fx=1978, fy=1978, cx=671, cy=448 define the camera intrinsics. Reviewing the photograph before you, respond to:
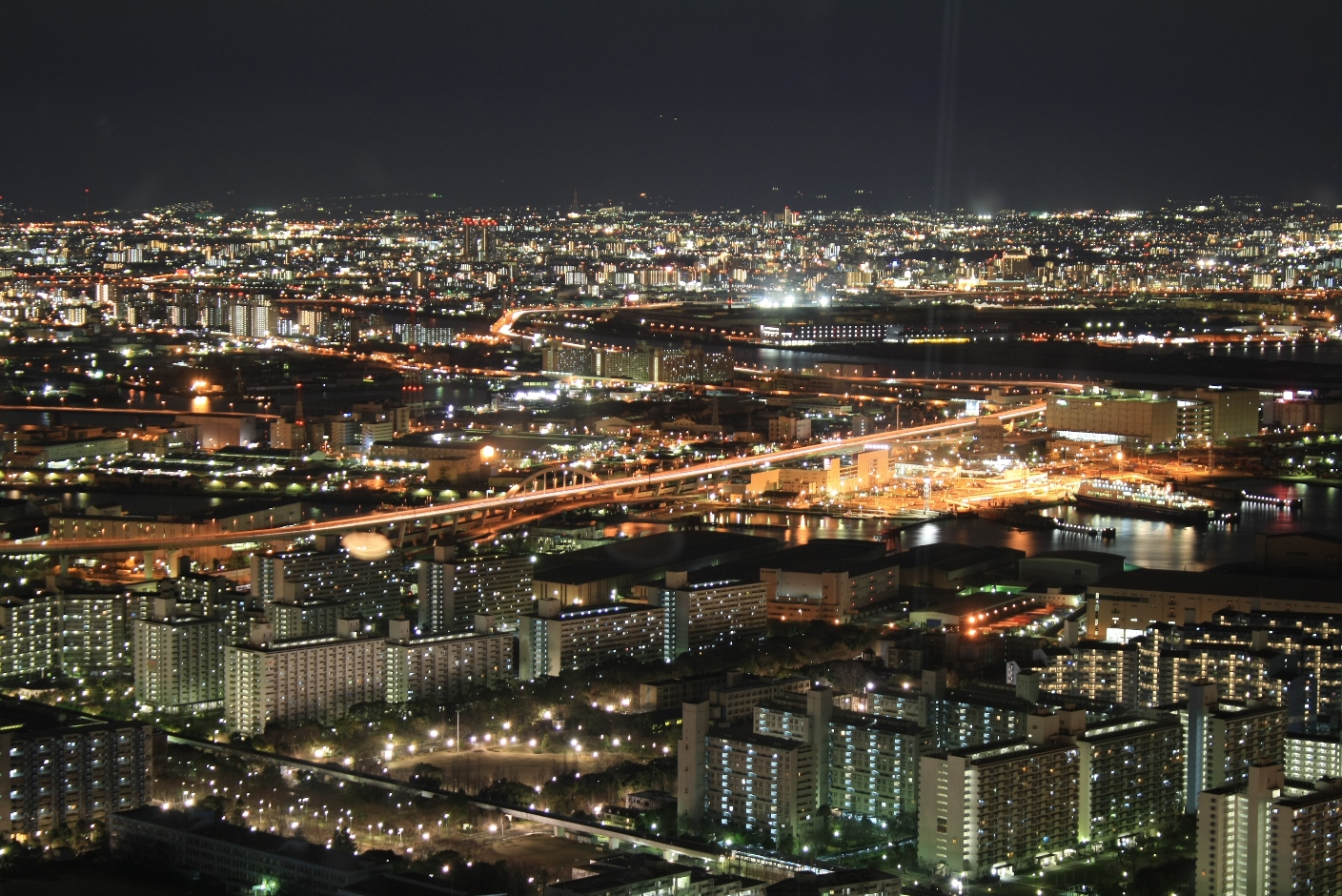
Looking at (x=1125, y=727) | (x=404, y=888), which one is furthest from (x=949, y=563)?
(x=404, y=888)

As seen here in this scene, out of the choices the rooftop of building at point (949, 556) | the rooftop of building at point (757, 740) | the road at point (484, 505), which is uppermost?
the rooftop of building at point (757, 740)

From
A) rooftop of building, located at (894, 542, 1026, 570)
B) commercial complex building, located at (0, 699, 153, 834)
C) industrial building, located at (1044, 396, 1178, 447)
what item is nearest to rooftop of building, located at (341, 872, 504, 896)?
commercial complex building, located at (0, 699, 153, 834)

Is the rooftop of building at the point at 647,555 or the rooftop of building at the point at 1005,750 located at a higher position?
the rooftop of building at the point at 1005,750

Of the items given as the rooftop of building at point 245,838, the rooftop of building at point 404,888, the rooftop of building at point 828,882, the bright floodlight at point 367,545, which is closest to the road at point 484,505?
the bright floodlight at point 367,545

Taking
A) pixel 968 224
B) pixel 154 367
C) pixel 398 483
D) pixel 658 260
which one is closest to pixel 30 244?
pixel 658 260

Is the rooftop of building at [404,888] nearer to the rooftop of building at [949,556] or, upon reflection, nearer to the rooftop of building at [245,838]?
the rooftop of building at [245,838]

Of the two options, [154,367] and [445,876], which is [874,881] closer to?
[445,876]
